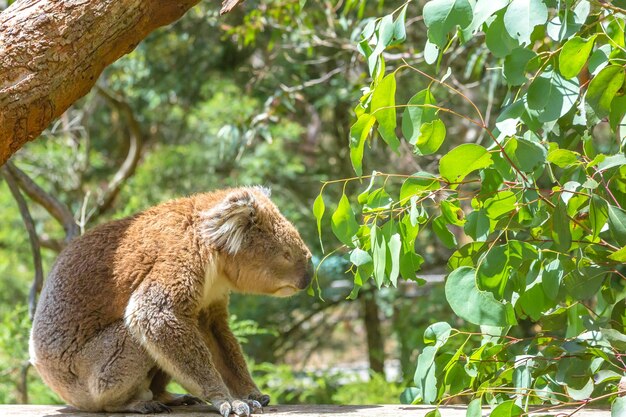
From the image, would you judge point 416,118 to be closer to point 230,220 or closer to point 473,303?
point 473,303

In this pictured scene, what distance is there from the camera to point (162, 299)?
11.0ft

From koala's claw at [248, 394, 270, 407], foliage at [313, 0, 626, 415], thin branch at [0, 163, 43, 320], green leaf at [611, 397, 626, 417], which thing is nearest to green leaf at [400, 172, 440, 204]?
foliage at [313, 0, 626, 415]

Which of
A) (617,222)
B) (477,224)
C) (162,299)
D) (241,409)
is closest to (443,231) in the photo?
(477,224)

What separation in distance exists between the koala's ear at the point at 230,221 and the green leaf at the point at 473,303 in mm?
1489

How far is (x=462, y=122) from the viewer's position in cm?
840

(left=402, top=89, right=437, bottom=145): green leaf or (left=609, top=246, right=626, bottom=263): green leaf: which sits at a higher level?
(left=402, top=89, right=437, bottom=145): green leaf

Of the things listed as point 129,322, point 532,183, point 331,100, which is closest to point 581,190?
point 532,183

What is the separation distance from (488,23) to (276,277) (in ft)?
5.99

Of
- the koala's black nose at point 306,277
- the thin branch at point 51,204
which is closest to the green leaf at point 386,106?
the koala's black nose at point 306,277

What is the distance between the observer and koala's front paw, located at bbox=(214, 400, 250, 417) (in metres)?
3.22

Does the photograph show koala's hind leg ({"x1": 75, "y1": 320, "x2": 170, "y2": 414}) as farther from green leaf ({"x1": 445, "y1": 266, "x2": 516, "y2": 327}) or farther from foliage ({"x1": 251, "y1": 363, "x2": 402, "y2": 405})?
foliage ({"x1": 251, "y1": 363, "x2": 402, "y2": 405})

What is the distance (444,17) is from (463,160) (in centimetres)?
Answer: 38

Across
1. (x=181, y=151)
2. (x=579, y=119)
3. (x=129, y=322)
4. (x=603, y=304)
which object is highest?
(x=579, y=119)

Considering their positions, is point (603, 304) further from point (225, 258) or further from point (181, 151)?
point (181, 151)
